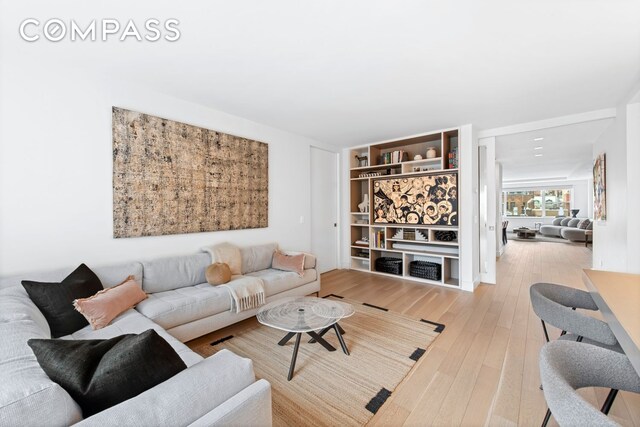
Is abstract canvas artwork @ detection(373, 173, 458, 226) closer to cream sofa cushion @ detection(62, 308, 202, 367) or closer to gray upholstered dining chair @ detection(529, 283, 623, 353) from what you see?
gray upholstered dining chair @ detection(529, 283, 623, 353)

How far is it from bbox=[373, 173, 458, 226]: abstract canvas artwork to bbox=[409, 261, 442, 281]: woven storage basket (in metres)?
0.68

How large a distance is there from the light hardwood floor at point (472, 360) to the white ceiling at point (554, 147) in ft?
7.75

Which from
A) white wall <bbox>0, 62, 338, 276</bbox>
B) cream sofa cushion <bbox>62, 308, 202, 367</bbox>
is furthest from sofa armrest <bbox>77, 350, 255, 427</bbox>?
white wall <bbox>0, 62, 338, 276</bbox>

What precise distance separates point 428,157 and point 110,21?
4052mm

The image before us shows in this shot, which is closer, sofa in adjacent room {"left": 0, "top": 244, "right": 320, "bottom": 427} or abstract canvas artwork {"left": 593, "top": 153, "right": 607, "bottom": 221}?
sofa in adjacent room {"left": 0, "top": 244, "right": 320, "bottom": 427}

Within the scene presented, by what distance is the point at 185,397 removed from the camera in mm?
839

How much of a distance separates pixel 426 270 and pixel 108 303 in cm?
406

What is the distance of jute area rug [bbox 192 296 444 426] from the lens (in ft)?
5.41

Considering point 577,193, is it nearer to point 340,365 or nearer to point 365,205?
point 365,205

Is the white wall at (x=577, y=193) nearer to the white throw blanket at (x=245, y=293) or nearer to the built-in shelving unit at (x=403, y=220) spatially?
the built-in shelving unit at (x=403, y=220)

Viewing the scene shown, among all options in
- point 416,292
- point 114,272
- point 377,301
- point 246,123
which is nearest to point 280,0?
point 246,123

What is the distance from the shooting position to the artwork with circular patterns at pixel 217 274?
8.81 ft

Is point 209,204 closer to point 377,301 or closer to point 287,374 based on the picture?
point 287,374

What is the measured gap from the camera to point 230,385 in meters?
0.96
